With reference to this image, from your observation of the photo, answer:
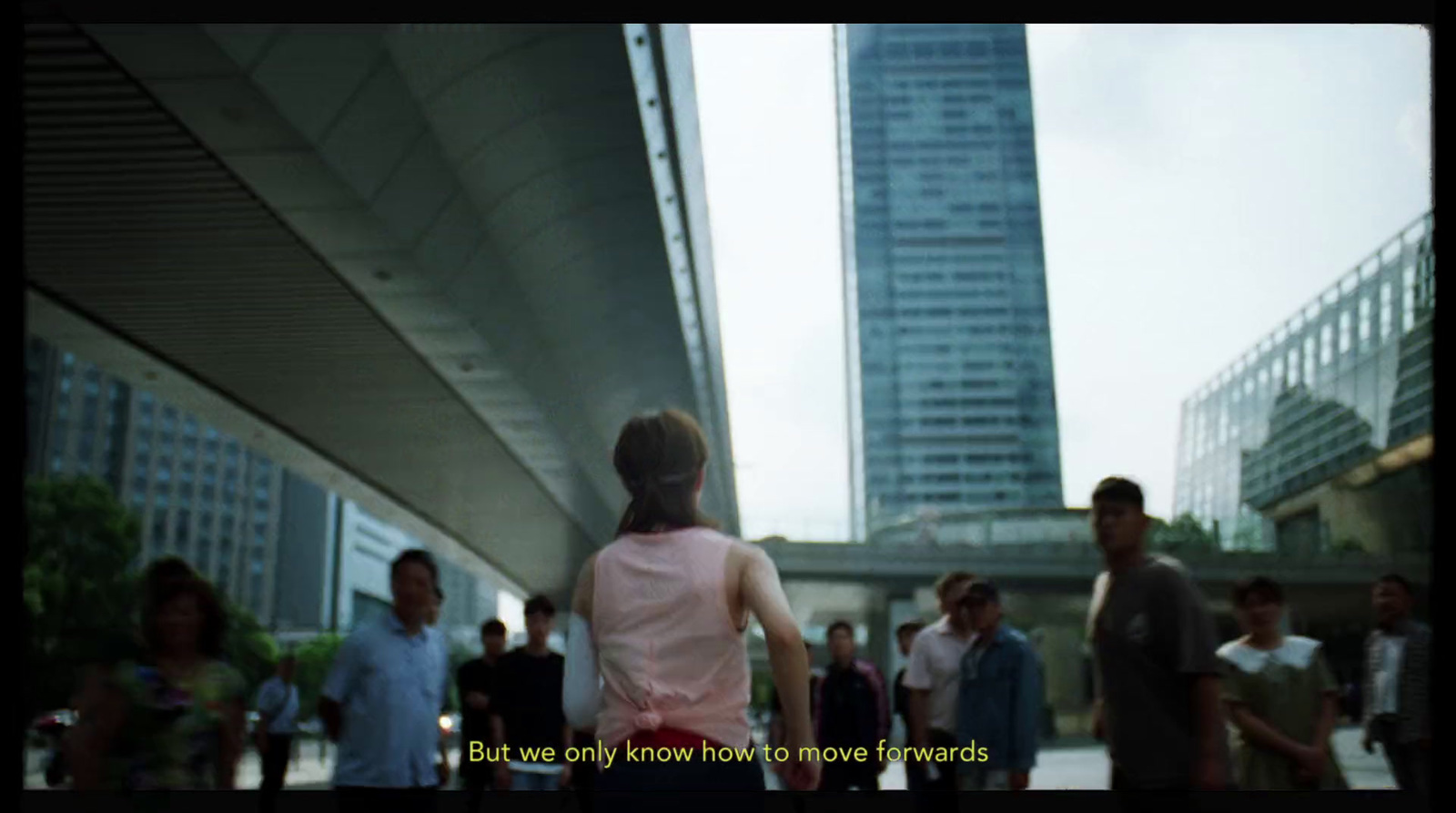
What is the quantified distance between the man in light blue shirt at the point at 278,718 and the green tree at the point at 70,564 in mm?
24402

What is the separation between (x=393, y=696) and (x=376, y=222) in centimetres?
799

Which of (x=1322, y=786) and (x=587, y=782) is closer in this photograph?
(x=1322, y=786)

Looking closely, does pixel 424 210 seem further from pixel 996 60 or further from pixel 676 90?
pixel 996 60

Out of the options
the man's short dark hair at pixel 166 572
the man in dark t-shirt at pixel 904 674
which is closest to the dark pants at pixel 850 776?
the man in dark t-shirt at pixel 904 674

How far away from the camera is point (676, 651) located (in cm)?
246

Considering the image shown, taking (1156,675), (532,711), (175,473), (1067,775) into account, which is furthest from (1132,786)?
(175,473)

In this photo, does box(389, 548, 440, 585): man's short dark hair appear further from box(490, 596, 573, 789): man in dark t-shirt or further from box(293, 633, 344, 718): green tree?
box(293, 633, 344, 718): green tree

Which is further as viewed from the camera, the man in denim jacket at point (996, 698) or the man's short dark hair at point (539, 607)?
the man's short dark hair at point (539, 607)

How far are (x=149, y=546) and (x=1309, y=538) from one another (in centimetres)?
7303

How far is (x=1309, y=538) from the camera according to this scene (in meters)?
52.8

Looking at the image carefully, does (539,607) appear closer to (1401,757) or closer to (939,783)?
(939,783)

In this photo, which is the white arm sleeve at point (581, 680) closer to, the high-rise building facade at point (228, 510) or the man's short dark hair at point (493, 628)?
the man's short dark hair at point (493, 628)

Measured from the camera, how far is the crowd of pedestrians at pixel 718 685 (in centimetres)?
245
